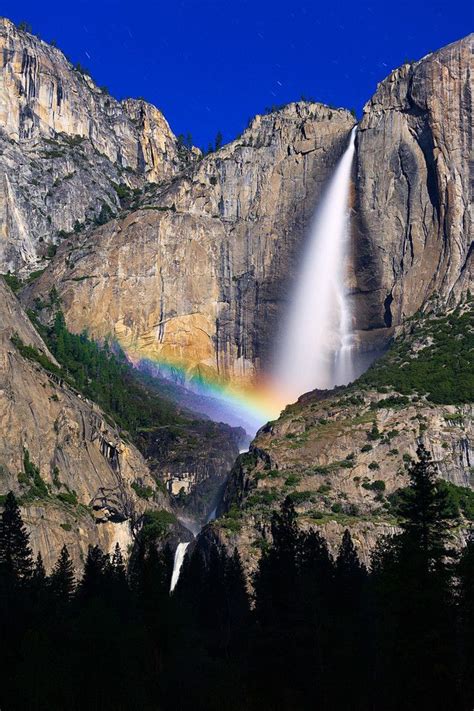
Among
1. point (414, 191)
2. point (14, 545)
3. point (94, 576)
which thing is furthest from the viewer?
point (414, 191)

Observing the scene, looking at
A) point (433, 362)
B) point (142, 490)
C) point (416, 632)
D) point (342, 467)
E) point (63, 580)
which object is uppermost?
point (433, 362)

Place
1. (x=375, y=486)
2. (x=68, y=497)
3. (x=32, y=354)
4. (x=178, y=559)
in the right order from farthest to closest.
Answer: (x=32, y=354) → (x=178, y=559) → (x=375, y=486) → (x=68, y=497)

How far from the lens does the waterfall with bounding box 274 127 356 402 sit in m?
164

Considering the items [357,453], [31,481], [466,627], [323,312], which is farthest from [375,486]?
[323,312]

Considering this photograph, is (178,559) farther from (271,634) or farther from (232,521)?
(271,634)

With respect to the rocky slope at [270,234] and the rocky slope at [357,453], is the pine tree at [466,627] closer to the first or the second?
the rocky slope at [357,453]

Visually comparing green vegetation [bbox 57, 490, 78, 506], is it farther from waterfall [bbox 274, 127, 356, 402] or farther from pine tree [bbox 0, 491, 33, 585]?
waterfall [bbox 274, 127, 356, 402]

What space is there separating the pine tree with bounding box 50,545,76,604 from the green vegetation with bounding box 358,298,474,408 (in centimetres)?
4068

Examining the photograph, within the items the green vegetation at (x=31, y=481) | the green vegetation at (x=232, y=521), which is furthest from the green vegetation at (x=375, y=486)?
the green vegetation at (x=31, y=481)

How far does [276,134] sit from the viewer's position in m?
176

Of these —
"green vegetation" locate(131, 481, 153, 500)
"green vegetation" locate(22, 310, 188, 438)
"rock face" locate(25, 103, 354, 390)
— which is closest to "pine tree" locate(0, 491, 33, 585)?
"green vegetation" locate(131, 481, 153, 500)

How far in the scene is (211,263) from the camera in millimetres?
171750

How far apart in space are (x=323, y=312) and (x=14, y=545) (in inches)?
3454

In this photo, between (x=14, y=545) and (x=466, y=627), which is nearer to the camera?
(x=466, y=627)
